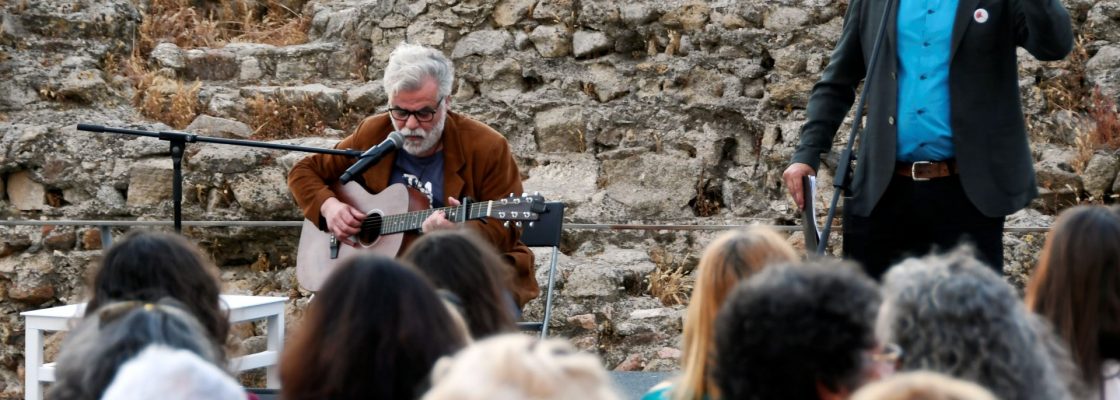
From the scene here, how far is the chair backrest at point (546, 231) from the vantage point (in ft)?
17.6

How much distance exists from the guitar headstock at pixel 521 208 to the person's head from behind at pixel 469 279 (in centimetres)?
138

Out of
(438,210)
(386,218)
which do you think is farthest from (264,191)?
(438,210)

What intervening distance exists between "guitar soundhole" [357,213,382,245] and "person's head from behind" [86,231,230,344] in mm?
1750

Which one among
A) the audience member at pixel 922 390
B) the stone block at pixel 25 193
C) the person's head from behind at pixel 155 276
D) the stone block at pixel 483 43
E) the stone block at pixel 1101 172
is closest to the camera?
the audience member at pixel 922 390

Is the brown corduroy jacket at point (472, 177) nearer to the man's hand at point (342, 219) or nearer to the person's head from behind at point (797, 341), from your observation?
the man's hand at point (342, 219)

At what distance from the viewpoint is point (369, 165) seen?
5.03m

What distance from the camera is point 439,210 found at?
4.92 m

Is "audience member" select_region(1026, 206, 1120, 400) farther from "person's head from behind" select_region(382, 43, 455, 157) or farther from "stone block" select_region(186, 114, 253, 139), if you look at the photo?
"stone block" select_region(186, 114, 253, 139)

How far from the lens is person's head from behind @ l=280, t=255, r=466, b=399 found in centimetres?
248

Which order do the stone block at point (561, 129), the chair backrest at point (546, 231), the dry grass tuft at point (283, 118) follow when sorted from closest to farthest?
the chair backrest at point (546, 231), the stone block at point (561, 129), the dry grass tuft at point (283, 118)

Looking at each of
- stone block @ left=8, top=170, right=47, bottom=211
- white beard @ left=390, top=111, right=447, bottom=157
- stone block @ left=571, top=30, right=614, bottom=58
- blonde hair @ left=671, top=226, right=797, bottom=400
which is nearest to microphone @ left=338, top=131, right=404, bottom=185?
white beard @ left=390, top=111, right=447, bottom=157

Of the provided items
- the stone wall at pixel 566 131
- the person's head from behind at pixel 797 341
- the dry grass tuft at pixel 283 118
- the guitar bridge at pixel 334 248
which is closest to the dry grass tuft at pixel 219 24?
the stone wall at pixel 566 131

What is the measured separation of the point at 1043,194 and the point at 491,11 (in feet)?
10.3

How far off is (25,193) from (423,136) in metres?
3.01
